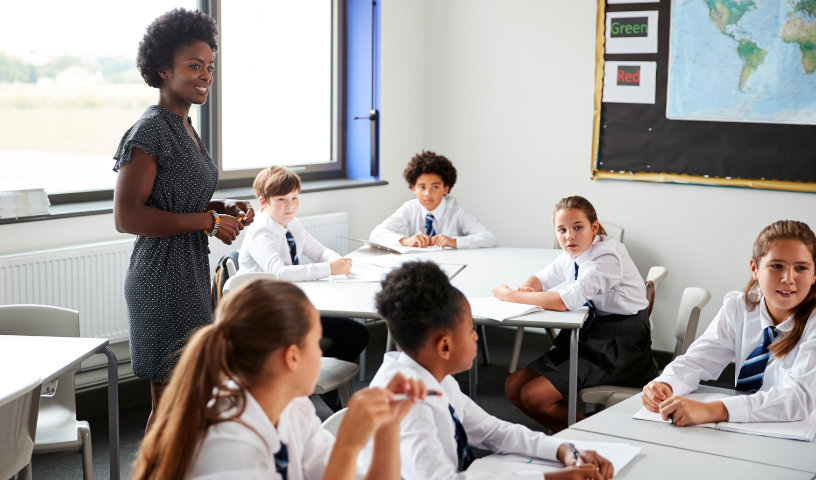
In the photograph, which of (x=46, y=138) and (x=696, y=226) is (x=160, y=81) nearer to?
(x=46, y=138)

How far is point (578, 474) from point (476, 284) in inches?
65.8

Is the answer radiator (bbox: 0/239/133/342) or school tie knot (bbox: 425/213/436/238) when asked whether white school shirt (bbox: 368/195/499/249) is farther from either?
radiator (bbox: 0/239/133/342)

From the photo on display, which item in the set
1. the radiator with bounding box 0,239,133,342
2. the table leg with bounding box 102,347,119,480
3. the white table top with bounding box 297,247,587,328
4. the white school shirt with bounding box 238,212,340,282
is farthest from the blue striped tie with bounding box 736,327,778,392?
the radiator with bounding box 0,239,133,342

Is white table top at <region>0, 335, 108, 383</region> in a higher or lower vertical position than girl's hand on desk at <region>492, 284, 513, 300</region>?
lower

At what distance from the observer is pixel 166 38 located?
2189 mm

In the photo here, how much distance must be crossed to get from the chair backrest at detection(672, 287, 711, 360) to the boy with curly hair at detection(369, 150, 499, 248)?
1.33 metres

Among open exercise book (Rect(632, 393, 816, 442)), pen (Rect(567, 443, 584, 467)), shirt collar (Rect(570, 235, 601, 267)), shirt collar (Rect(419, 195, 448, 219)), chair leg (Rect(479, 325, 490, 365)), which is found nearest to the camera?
pen (Rect(567, 443, 584, 467))

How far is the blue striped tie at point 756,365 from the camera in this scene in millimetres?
1992

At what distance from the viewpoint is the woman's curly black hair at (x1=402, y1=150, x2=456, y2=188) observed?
160 inches

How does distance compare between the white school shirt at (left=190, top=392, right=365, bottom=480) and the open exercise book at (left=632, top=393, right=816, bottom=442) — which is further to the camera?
the open exercise book at (left=632, top=393, right=816, bottom=442)

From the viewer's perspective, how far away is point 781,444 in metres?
1.64

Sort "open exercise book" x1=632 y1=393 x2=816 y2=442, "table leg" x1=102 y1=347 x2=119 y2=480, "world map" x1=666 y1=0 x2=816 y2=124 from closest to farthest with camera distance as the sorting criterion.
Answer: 1. "open exercise book" x1=632 y1=393 x2=816 y2=442
2. "table leg" x1=102 y1=347 x2=119 y2=480
3. "world map" x1=666 y1=0 x2=816 y2=124

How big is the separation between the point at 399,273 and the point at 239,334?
1.50ft

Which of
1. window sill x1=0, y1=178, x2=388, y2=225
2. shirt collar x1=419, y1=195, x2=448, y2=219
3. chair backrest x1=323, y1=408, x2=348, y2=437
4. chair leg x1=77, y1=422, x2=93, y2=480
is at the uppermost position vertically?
window sill x1=0, y1=178, x2=388, y2=225
